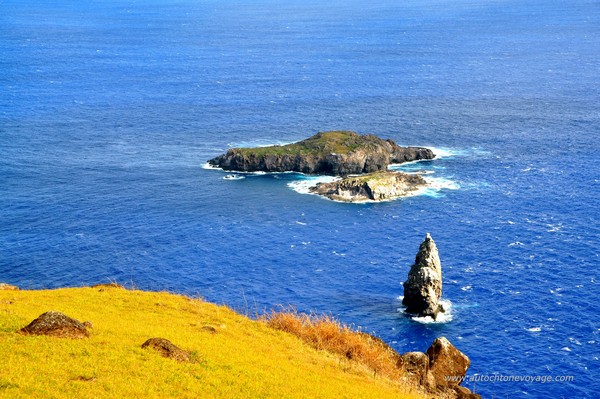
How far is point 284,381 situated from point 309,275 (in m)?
76.6

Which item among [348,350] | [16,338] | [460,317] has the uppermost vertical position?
[16,338]

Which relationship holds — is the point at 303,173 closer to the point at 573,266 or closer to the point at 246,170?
the point at 246,170

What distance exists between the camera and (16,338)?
140 feet

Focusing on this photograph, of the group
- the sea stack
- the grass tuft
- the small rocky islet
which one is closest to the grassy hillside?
the grass tuft

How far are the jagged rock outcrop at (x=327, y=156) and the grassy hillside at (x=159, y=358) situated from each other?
117 metres

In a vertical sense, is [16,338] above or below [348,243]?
above

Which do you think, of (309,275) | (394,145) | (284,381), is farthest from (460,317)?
(394,145)

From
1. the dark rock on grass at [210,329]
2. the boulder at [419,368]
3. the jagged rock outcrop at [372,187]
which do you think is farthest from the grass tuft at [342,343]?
the jagged rock outcrop at [372,187]

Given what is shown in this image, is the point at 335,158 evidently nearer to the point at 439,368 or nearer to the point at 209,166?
the point at 209,166

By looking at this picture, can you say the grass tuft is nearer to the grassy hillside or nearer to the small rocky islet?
the grassy hillside

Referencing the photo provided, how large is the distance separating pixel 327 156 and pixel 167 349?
430ft

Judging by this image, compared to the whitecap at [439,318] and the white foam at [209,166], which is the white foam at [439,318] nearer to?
the whitecap at [439,318]

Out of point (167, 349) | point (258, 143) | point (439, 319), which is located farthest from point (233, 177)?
point (167, 349)

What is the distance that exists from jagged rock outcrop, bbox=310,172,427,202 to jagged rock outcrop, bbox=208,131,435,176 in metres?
9.72
